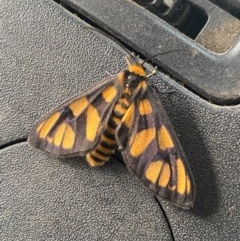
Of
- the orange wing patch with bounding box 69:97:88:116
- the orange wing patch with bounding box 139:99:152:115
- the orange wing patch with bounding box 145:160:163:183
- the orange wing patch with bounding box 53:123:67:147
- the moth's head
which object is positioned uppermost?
the moth's head

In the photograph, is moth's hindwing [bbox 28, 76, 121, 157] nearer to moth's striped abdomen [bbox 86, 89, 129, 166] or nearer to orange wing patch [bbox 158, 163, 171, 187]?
moth's striped abdomen [bbox 86, 89, 129, 166]

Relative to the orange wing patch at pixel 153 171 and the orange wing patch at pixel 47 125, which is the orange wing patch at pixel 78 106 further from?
the orange wing patch at pixel 153 171

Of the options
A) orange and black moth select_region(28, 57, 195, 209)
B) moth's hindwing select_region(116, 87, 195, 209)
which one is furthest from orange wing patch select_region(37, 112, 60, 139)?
moth's hindwing select_region(116, 87, 195, 209)

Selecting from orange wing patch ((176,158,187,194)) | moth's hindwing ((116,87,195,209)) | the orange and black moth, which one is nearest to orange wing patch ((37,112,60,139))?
the orange and black moth

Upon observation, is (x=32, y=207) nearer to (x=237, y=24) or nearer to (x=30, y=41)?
(x=30, y=41)

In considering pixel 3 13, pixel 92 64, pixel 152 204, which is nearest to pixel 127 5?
pixel 92 64

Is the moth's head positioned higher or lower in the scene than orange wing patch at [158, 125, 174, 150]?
higher
